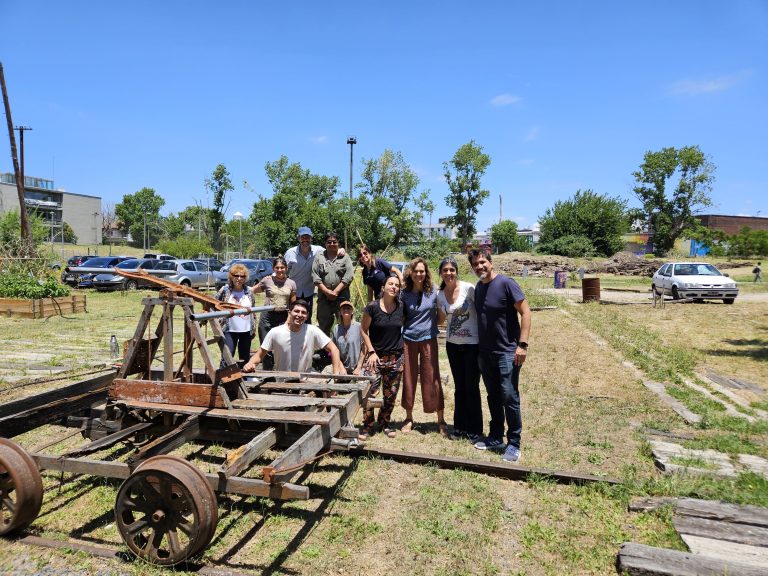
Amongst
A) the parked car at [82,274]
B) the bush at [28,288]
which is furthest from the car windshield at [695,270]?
the parked car at [82,274]

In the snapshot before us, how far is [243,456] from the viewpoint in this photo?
3.17 metres

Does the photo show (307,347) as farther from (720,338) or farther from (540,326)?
(720,338)

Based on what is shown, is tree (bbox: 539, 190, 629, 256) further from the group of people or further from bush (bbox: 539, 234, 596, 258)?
the group of people

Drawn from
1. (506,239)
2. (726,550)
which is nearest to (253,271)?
(726,550)

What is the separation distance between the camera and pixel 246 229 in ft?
235

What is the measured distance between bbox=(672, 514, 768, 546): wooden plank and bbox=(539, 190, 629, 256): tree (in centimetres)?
4772

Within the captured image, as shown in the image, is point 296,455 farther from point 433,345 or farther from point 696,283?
point 696,283

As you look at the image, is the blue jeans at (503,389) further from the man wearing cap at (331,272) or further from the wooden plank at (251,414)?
the man wearing cap at (331,272)

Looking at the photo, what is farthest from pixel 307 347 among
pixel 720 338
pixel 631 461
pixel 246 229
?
pixel 246 229

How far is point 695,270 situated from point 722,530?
1860 cm

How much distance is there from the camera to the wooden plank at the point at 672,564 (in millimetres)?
2990

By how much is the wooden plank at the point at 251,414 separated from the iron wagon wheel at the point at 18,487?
2.48 ft

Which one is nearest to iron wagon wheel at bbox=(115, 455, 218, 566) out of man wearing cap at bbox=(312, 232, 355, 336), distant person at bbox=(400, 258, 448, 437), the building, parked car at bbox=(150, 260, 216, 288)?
distant person at bbox=(400, 258, 448, 437)

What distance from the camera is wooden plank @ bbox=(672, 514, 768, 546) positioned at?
3.38 meters
